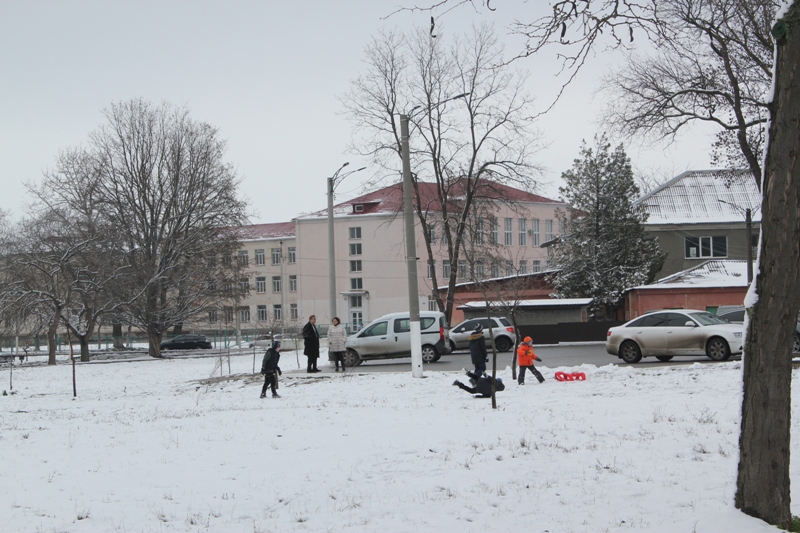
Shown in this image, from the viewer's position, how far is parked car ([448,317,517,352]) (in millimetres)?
34188

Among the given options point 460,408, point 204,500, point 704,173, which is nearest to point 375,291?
point 704,173

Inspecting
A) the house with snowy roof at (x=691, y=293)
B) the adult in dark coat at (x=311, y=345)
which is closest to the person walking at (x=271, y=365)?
the adult in dark coat at (x=311, y=345)

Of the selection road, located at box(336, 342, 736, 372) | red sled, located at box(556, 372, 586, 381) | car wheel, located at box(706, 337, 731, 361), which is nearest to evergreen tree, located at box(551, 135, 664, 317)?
road, located at box(336, 342, 736, 372)

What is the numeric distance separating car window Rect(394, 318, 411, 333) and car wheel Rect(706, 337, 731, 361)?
33.0 feet

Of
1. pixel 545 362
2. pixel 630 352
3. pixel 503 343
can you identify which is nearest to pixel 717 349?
pixel 630 352

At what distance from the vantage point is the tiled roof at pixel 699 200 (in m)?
52.9

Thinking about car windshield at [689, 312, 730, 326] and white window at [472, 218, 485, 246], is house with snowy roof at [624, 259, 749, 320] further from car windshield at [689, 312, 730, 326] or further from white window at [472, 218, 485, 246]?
car windshield at [689, 312, 730, 326]

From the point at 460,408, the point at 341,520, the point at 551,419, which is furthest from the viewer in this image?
the point at 460,408

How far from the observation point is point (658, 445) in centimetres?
977

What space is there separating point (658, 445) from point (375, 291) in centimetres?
7313

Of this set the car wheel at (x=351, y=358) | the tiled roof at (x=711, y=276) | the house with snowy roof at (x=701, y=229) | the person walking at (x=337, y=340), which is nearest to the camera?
the person walking at (x=337, y=340)

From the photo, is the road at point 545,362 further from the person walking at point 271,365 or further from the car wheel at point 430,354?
the person walking at point 271,365

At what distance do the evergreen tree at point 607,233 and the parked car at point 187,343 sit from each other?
31994mm

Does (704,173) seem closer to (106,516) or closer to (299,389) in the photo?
(299,389)
